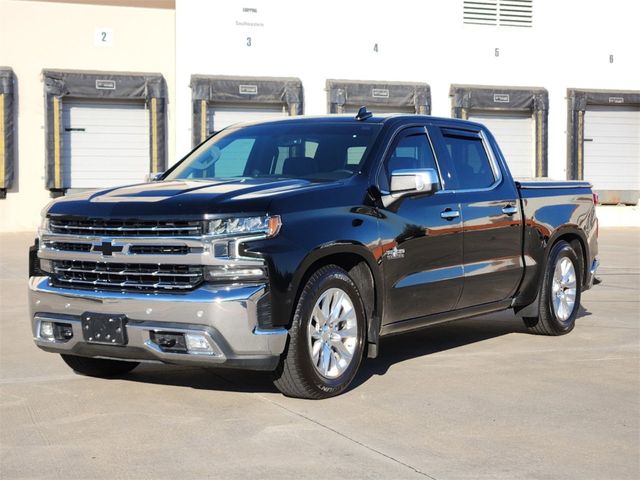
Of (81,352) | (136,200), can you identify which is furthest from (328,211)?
(81,352)

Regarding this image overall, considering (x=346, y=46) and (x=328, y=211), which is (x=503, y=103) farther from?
(x=328, y=211)

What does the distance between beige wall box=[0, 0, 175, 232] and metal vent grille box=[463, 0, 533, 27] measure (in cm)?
823

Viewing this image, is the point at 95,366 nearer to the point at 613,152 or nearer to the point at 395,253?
the point at 395,253

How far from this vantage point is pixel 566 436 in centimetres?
572

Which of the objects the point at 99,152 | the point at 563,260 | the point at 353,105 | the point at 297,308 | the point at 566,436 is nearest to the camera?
the point at 566,436

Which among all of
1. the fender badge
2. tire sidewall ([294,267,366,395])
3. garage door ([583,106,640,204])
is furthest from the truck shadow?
garage door ([583,106,640,204])

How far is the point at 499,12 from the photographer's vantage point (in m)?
27.8

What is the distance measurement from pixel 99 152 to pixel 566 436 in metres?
20.3

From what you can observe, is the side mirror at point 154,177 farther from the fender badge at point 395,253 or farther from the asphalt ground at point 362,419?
the fender badge at point 395,253

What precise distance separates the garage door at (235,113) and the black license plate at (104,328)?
19.1 m

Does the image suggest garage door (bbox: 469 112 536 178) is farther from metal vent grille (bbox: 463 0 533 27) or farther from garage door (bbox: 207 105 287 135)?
garage door (bbox: 207 105 287 135)

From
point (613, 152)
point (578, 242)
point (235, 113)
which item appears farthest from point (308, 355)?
point (613, 152)

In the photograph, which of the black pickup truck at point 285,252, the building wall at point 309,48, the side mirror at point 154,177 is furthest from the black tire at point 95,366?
the building wall at point 309,48

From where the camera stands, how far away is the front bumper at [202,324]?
238 inches
